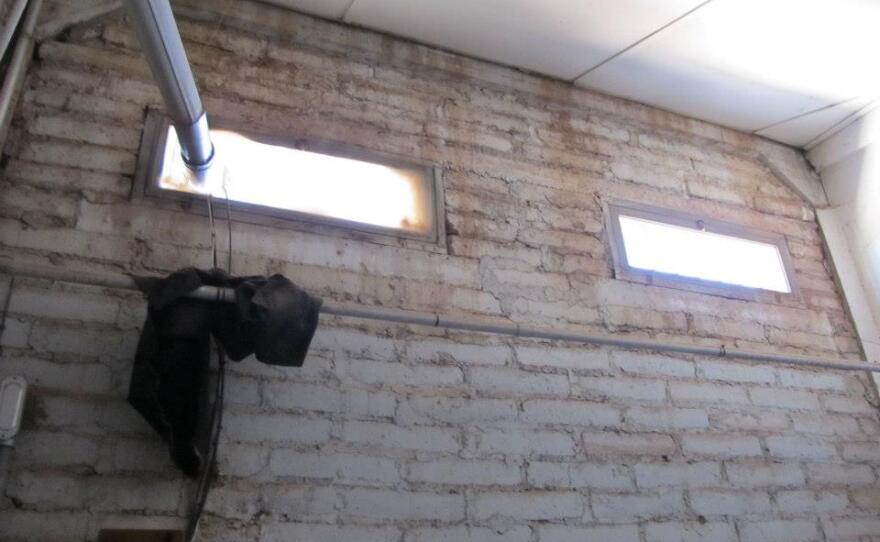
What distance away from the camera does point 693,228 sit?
2.51 metres

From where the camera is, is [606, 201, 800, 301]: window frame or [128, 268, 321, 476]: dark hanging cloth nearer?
[128, 268, 321, 476]: dark hanging cloth

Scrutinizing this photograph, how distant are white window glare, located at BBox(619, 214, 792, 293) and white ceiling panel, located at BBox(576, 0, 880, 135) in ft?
1.89

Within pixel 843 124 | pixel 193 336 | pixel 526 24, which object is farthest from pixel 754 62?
pixel 193 336

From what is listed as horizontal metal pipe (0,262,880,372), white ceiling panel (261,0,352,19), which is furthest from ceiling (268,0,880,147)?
horizontal metal pipe (0,262,880,372)

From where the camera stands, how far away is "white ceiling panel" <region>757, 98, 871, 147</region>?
2.74m

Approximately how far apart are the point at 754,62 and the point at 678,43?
1.13ft

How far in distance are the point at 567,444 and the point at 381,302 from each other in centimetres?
69

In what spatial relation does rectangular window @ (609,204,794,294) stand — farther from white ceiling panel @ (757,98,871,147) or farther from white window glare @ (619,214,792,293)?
white ceiling panel @ (757,98,871,147)

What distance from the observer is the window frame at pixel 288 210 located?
1.75 metres

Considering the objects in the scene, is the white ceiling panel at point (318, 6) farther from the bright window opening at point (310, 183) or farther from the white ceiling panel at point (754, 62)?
the white ceiling panel at point (754, 62)

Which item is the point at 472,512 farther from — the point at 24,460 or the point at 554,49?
the point at 554,49

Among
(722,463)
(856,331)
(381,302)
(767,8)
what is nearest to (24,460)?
(381,302)

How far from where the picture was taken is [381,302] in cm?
186

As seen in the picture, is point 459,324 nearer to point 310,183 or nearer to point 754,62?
point 310,183
